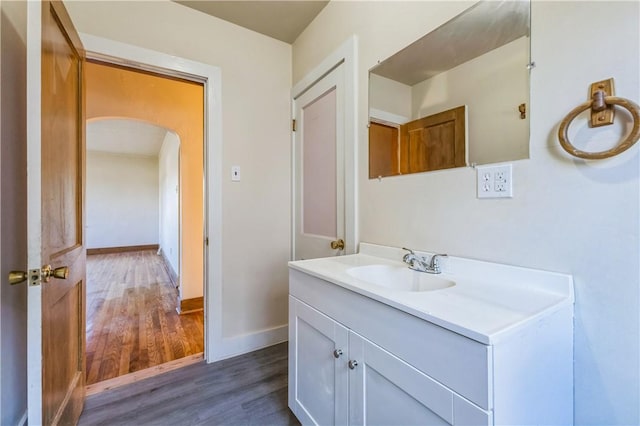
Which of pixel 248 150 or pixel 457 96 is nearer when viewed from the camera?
pixel 457 96

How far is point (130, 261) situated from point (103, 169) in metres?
2.81

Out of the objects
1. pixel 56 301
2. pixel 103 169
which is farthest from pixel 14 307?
pixel 103 169

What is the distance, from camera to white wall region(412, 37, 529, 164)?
0.97m

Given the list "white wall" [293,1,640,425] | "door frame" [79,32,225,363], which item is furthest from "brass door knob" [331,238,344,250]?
"door frame" [79,32,225,363]

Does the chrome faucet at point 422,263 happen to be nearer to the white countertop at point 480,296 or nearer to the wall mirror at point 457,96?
the white countertop at point 480,296

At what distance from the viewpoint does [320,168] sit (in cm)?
200

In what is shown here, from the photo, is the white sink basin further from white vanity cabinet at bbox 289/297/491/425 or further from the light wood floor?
the light wood floor

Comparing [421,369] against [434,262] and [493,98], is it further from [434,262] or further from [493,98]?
[493,98]

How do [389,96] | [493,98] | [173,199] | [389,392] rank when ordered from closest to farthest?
[389,392], [493,98], [389,96], [173,199]

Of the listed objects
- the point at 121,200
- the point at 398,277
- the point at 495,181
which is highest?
the point at 121,200

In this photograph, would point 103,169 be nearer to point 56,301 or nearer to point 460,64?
point 56,301

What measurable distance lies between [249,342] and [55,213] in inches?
59.3

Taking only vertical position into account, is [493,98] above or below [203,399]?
above

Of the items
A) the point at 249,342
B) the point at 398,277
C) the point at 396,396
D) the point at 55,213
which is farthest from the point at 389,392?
the point at 249,342
